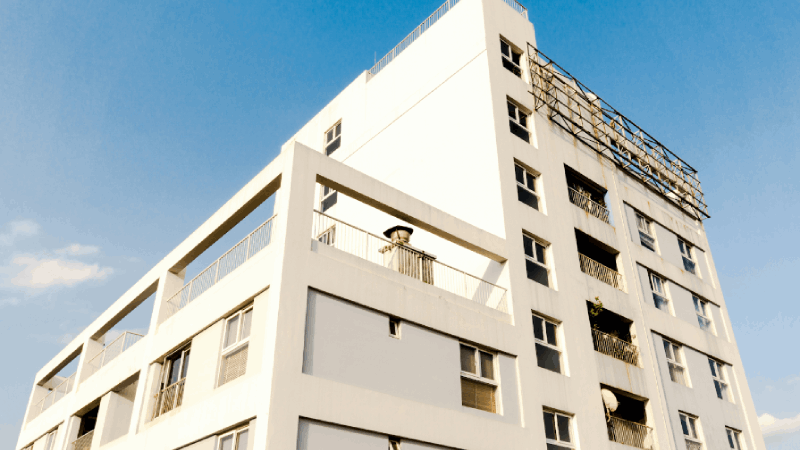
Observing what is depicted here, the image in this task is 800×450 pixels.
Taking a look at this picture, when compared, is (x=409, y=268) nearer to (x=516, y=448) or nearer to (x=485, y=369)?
(x=485, y=369)

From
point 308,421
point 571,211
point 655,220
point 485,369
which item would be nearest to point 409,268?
point 485,369

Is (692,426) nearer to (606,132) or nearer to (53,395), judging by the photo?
(606,132)

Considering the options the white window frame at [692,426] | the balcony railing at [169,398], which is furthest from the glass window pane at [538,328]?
the balcony railing at [169,398]

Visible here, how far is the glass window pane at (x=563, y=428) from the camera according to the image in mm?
16906

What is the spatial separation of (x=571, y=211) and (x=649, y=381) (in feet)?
20.3

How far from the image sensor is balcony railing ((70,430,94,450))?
20.6m

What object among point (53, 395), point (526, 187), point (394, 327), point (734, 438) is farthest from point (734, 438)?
point (53, 395)

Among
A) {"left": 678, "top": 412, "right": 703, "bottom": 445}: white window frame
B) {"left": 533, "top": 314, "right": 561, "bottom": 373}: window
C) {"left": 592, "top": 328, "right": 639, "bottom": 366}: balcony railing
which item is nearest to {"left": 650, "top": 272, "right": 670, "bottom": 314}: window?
{"left": 592, "top": 328, "right": 639, "bottom": 366}: balcony railing

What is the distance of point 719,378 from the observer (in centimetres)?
2505

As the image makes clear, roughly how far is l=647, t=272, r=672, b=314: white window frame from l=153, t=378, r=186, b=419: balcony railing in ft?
56.7

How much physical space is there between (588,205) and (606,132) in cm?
540

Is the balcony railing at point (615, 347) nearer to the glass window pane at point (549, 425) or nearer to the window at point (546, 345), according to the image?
the window at point (546, 345)

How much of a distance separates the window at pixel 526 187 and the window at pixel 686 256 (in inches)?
407

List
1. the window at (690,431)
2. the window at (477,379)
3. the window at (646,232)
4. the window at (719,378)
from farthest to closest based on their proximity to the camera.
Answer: the window at (646,232)
the window at (719,378)
the window at (690,431)
the window at (477,379)
